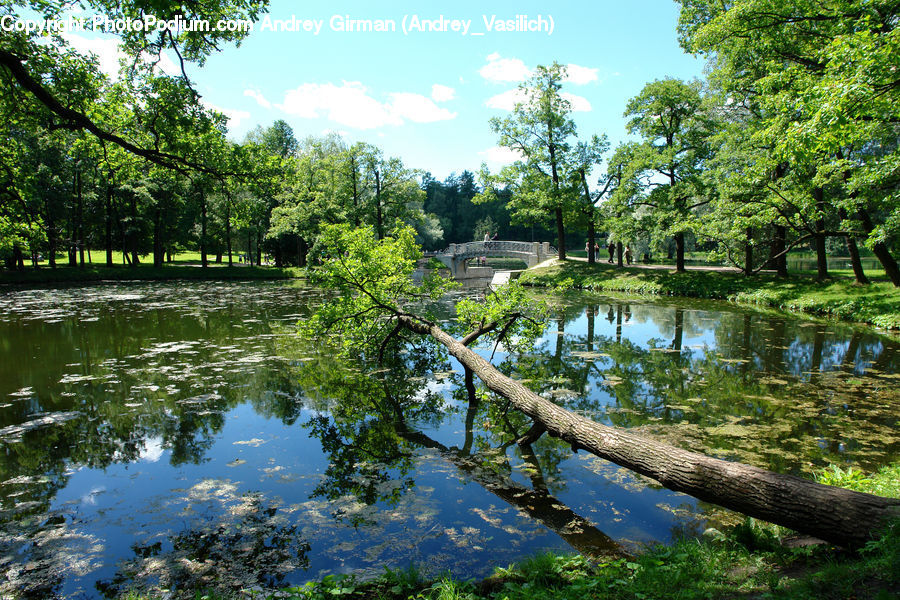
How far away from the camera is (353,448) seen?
269 inches

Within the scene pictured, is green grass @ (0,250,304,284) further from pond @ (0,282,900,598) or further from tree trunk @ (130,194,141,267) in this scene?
pond @ (0,282,900,598)

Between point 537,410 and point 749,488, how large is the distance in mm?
2616

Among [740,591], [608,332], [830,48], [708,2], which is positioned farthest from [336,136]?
[740,591]

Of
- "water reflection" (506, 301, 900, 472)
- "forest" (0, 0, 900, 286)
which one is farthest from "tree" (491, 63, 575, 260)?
"water reflection" (506, 301, 900, 472)

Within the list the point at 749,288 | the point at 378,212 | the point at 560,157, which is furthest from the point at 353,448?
the point at 378,212

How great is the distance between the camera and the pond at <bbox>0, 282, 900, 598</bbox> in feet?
14.7

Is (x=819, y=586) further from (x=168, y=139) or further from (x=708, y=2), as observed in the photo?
(x=708, y=2)

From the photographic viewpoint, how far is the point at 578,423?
5695 millimetres

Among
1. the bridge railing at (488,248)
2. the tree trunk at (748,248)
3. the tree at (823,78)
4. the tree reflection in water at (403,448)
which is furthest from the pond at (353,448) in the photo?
the bridge railing at (488,248)

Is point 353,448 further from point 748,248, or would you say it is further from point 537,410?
point 748,248

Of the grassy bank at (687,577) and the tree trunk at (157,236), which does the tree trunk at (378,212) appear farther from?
the grassy bank at (687,577)

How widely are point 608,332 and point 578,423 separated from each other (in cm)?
1082

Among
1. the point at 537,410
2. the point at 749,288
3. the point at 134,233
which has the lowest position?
the point at 537,410

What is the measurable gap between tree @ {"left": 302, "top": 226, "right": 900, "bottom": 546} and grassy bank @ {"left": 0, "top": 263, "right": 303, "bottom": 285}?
27239 millimetres
